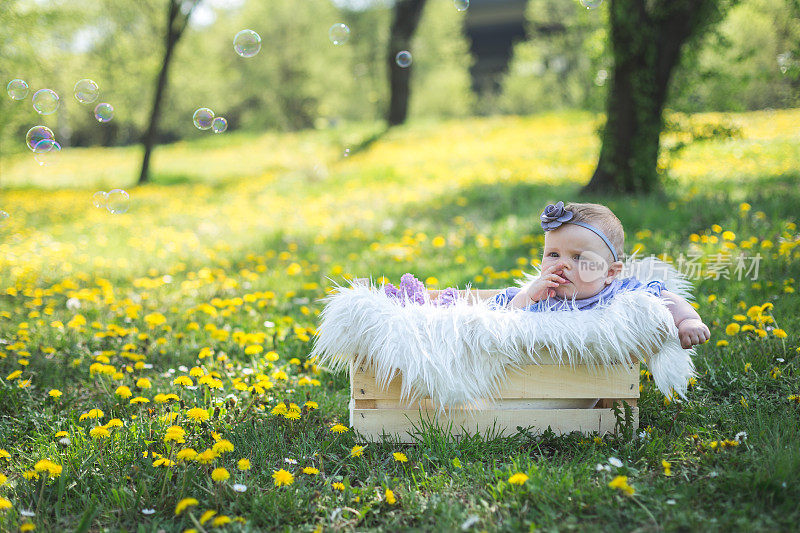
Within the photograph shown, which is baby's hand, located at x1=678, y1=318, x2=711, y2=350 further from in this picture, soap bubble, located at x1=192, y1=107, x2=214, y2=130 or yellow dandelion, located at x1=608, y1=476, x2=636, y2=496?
soap bubble, located at x1=192, y1=107, x2=214, y2=130

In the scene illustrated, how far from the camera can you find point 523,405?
8.14ft

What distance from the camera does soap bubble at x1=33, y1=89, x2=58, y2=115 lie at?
4.46 meters

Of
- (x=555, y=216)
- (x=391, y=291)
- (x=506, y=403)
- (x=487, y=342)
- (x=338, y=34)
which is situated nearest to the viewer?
(x=487, y=342)

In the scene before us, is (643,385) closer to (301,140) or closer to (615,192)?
(615,192)

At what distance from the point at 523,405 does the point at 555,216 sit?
0.79 m

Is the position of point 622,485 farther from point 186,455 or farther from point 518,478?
point 186,455

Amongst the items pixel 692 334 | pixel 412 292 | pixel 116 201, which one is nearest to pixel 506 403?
pixel 412 292

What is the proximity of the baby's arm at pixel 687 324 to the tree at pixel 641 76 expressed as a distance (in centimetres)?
413

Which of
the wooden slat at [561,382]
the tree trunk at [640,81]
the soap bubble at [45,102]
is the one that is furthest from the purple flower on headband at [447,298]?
the tree trunk at [640,81]

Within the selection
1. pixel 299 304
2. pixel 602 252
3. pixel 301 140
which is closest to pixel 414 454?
pixel 602 252

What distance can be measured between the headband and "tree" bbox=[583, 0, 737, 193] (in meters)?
4.18

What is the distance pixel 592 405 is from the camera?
99.1 inches

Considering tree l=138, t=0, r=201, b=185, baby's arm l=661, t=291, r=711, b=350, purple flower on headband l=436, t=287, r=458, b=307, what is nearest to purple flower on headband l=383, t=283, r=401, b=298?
purple flower on headband l=436, t=287, r=458, b=307

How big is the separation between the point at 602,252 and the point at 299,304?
2.28 meters
